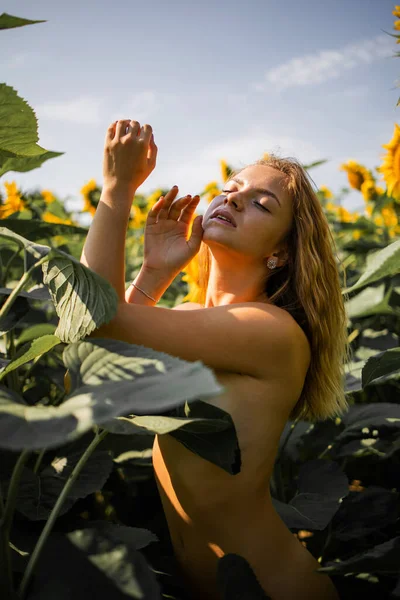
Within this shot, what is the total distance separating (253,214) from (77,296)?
1.54 feet

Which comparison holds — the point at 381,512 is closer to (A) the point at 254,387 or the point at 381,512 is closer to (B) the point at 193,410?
(A) the point at 254,387

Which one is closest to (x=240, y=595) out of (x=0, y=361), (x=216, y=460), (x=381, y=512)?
(x=216, y=460)

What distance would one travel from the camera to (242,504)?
933 mm

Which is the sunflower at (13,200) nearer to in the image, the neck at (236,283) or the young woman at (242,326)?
the young woman at (242,326)

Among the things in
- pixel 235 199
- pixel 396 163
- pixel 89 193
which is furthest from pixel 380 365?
pixel 89 193

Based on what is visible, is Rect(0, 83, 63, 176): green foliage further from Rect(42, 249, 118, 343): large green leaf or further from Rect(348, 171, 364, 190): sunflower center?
Rect(348, 171, 364, 190): sunflower center

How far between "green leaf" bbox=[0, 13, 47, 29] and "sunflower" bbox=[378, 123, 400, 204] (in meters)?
1.26

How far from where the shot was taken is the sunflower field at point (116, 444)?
52cm

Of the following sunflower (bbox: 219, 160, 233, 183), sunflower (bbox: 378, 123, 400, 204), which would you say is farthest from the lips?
sunflower (bbox: 219, 160, 233, 183)

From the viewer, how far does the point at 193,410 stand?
71 centimetres

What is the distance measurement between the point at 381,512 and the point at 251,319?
515 millimetres

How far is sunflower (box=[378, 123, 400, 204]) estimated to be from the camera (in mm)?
1650

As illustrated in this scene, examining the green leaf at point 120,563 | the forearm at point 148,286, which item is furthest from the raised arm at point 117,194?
the green leaf at point 120,563

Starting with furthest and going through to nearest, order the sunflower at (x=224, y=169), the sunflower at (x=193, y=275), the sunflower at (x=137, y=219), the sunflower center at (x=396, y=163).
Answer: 1. the sunflower at (x=137, y=219)
2. the sunflower at (x=224, y=169)
3. the sunflower center at (x=396, y=163)
4. the sunflower at (x=193, y=275)
